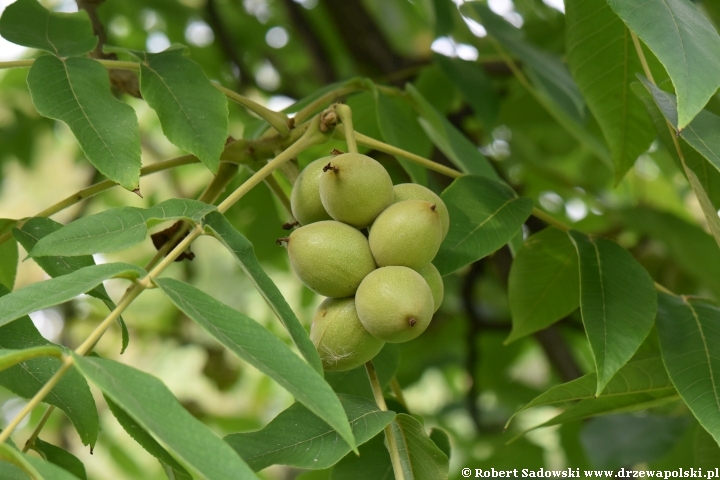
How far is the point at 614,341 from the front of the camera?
1.00m

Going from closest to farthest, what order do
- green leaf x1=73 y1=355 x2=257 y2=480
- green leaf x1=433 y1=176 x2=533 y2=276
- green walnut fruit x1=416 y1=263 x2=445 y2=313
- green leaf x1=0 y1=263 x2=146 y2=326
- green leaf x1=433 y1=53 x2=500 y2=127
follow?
1. green leaf x1=73 y1=355 x2=257 y2=480
2. green leaf x1=0 y1=263 x2=146 y2=326
3. green walnut fruit x1=416 y1=263 x2=445 y2=313
4. green leaf x1=433 y1=176 x2=533 y2=276
5. green leaf x1=433 y1=53 x2=500 y2=127

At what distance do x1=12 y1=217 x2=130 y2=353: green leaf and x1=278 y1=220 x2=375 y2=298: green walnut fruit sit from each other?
0.25m

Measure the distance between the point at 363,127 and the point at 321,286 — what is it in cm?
64

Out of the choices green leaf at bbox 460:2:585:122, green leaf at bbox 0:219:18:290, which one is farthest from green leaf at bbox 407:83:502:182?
green leaf at bbox 0:219:18:290

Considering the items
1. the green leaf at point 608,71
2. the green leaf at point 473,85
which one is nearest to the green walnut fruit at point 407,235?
the green leaf at point 608,71

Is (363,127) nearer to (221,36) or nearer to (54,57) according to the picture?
(54,57)

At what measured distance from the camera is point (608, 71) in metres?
1.24

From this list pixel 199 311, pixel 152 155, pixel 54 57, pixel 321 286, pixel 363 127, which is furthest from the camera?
pixel 152 155

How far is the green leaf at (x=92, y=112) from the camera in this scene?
38.4 inches

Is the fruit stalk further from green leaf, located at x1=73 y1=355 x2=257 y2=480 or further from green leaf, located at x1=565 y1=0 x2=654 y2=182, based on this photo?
green leaf, located at x1=565 y1=0 x2=654 y2=182

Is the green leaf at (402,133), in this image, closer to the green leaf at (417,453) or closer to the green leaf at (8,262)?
the green leaf at (417,453)

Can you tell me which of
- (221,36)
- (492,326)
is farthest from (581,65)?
(221,36)

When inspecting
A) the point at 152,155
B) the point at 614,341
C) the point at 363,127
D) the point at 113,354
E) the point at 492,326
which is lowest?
the point at 113,354

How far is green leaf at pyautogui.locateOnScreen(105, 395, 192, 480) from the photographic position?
85 cm
